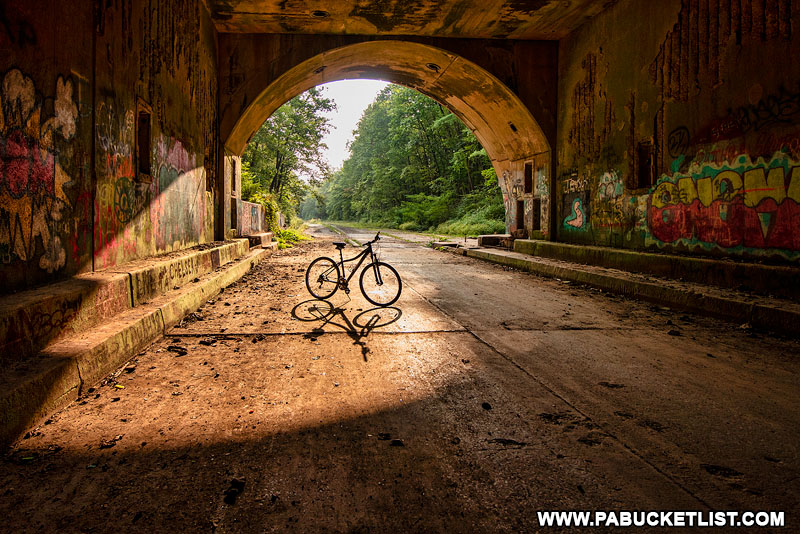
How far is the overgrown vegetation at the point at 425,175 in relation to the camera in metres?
31.3

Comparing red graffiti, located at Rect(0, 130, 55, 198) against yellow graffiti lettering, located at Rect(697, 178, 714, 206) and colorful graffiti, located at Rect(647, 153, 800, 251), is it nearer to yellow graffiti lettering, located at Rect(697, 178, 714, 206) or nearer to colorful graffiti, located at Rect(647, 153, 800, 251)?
colorful graffiti, located at Rect(647, 153, 800, 251)

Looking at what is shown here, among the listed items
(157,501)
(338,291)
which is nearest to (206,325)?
(338,291)

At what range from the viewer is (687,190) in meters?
8.65

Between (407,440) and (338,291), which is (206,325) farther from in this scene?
(407,440)

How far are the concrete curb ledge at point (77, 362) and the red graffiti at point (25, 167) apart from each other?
1.36m

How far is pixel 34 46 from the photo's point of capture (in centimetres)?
418

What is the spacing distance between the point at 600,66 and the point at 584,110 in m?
1.10

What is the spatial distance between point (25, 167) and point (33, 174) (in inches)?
5.1

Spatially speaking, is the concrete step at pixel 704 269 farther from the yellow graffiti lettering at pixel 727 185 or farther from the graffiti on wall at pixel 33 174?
the graffiti on wall at pixel 33 174

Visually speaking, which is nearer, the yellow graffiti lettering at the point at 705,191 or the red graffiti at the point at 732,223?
the red graffiti at the point at 732,223

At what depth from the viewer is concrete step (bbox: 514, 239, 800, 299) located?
6289 millimetres

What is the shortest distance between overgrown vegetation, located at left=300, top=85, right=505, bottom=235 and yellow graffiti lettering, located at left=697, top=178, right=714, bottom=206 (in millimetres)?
17837

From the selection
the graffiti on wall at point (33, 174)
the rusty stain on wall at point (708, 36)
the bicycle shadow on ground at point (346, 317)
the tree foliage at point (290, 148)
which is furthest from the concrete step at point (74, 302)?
the tree foliage at point (290, 148)

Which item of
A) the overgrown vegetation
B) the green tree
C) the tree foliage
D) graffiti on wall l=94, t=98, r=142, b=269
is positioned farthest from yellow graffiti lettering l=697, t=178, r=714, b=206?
the tree foliage
